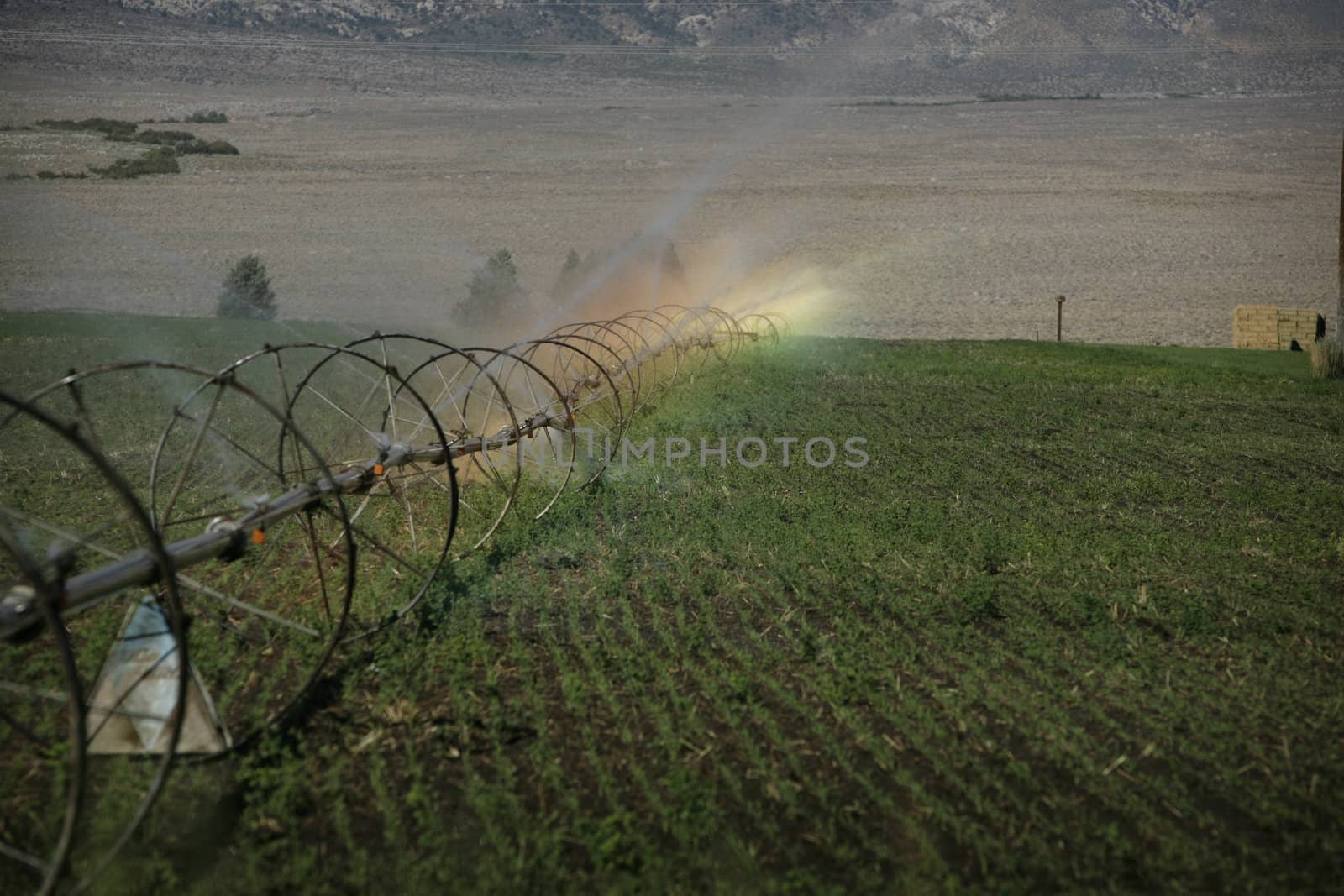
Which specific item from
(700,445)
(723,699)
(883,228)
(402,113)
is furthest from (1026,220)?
(723,699)

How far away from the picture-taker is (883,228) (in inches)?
1646

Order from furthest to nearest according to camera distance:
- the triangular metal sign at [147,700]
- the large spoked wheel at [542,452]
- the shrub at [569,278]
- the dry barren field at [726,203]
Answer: the dry barren field at [726,203] → the shrub at [569,278] → the large spoked wheel at [542,452] → the triangular metal sign at [147,700]

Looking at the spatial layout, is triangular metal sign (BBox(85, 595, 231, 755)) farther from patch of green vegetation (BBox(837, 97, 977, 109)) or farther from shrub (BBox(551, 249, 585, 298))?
patch of green vegetation (BBox(837, 97, 977, 109))

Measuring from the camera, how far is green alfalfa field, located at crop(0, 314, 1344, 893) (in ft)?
12.7

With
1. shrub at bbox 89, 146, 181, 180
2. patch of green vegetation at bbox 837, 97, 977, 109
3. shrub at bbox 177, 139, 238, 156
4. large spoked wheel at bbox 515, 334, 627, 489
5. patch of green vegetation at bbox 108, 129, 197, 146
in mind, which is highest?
patch of green vegetation at bbox 837, 97, 977, 109

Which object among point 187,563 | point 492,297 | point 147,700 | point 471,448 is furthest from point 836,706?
point 492,297

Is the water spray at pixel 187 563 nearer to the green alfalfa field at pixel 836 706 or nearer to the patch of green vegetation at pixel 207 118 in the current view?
the green alfalfa field at pixel 836 706

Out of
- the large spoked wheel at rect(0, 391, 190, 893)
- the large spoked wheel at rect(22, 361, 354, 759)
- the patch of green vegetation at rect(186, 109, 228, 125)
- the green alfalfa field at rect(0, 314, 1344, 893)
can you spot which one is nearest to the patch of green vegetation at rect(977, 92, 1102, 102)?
the patch of green vegetation at rect(186, 109, 228, 125)

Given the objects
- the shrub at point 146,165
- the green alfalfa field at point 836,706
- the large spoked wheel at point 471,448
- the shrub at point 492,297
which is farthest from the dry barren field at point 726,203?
the green alfalfa field at point 836,706

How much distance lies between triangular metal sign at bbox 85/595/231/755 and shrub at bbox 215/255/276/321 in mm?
19941

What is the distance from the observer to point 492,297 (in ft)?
68.5

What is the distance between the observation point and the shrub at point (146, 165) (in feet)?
120

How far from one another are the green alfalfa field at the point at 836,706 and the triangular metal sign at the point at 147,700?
219mm

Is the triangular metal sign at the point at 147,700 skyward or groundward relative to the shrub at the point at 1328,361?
skyward
